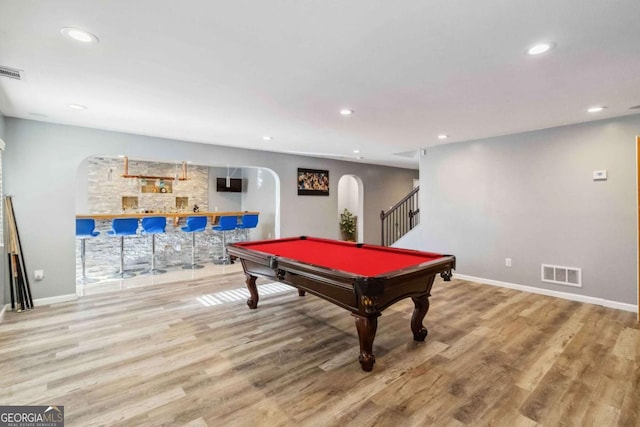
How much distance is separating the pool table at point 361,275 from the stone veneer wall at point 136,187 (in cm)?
517

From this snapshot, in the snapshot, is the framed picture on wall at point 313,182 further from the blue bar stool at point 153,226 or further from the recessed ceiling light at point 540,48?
the recessed ceiling light at point 540,48

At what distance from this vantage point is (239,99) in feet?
9.84

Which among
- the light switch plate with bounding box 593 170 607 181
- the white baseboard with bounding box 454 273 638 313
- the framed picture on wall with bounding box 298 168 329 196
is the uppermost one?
the framed picture on wall with bounding box 298 168 329 196

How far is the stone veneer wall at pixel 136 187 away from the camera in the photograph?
6.95 meters

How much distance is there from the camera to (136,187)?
749cm

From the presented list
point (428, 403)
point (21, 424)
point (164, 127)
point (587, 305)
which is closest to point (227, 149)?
point (164, 127)

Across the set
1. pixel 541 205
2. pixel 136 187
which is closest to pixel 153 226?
pixel 136 187

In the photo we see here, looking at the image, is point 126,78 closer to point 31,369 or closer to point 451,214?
point 31,369

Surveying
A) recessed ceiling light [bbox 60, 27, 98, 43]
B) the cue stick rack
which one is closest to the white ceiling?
recessed ceiling light [bbox 60, 27, 98, 43]

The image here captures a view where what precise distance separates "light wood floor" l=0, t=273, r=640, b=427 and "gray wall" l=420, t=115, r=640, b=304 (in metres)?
0.69

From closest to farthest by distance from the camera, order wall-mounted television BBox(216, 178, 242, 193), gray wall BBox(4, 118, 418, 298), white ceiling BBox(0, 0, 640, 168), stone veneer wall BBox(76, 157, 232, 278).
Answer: white ceiling BBox(0, 0, 640, 168)
gray wall BBox(4, 118, 418, 298)
stone veneer wall BBox(76, 157, 232, 278)
wall-mounted television BBox(216, 178, 242, 193)

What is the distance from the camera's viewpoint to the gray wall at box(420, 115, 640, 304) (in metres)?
3.65

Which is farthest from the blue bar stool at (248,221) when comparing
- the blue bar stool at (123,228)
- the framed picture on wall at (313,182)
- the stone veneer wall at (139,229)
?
the blue bar stool at (123,228)

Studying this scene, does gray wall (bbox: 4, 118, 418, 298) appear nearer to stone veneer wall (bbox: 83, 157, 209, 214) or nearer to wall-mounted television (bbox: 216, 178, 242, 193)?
stone veneer wall (bbox: 83, 157, 209, 214)
